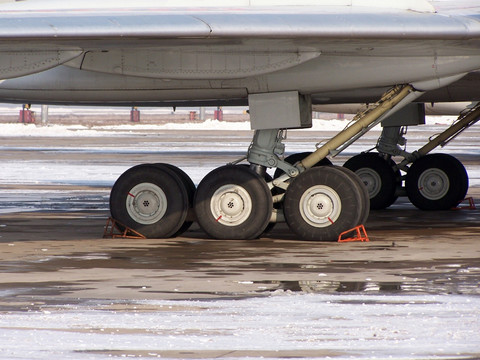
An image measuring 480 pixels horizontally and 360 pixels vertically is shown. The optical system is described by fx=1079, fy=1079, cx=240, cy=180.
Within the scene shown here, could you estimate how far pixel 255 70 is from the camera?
1403 centimetres

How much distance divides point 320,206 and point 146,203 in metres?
2.39

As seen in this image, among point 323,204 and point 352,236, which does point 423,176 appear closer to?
point 352,236

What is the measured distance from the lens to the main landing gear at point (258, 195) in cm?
1413

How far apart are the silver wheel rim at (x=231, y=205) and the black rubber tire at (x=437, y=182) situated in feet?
20.1

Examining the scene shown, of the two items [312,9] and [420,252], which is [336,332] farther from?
[312,9]

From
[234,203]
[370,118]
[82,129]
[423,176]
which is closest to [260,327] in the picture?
[234,203]

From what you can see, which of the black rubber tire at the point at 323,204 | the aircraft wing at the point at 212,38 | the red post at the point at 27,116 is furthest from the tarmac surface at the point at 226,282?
the red post at the point at 27,116

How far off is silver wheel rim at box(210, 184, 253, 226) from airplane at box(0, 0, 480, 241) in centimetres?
1

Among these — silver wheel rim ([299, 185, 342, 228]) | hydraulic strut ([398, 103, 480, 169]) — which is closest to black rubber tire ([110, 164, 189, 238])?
silver wheel rim ([299, 185, 342, 228])

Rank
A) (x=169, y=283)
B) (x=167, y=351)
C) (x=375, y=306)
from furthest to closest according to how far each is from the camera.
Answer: (x=169, y=283) → (x=375, y=306) → (x=167, y=351)

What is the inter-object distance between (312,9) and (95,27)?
306 centimetres

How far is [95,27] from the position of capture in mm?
12586

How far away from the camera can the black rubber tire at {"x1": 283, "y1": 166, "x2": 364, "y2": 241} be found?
46.1ft

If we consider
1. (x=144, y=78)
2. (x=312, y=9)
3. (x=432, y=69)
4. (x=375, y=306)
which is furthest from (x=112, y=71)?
(x=375, y=306)
